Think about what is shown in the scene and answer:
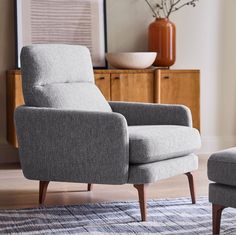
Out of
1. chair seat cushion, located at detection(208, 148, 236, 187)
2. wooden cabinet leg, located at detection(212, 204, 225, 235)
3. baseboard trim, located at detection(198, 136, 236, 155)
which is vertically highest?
chair seat cushion, located at detection(208, 148, 236, 187)

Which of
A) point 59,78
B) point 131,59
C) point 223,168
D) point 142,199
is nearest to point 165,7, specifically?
point 131,59

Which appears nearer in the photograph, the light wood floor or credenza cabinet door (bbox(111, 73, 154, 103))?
the light wood floor

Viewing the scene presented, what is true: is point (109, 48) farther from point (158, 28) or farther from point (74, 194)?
point (74, 194)

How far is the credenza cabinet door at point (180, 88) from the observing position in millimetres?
4762

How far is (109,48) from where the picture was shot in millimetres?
5004

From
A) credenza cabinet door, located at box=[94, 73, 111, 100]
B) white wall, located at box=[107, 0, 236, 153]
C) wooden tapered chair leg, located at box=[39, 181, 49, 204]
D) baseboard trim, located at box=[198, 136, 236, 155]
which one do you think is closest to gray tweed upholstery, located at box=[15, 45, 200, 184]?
wooden tapered chair leg, located at box=[39, 181, 49, 204]

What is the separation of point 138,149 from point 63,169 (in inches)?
17.5

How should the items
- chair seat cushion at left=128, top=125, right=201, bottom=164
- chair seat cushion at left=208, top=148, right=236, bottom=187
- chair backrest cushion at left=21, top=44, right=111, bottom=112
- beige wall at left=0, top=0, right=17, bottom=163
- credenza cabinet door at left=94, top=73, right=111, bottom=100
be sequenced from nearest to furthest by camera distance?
chair seat cushion at left=208, top=148, right=236, bottom=187, chair seat cushion at left=128, top=125, right=201, bottom=164, chair backrest cushion at left=21, top=44, right=111, bottom=112, credenza cabinet door at left=94, top=73, right=111, bottom=100, beige wall at left=0, top=0, right=17, bottom=163

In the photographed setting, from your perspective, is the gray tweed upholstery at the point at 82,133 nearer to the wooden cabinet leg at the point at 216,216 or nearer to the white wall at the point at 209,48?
the wooden cabinet leg at the point at 216,216

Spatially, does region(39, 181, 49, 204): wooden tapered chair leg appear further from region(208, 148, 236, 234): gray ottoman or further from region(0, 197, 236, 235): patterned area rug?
region(208, 148, 236, 234): gray ottoman

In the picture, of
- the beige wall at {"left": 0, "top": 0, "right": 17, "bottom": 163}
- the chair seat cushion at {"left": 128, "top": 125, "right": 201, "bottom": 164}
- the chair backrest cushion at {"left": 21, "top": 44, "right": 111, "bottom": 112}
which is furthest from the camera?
the beige wall at {"left": 0, "top": 0, "right": 17, "bottom": 163}

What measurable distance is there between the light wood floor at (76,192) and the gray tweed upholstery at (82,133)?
11.8 inches

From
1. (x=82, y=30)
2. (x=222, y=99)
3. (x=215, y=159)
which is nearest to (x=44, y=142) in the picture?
(x=215, y=159)

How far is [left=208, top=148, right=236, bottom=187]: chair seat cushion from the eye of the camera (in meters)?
2.61
